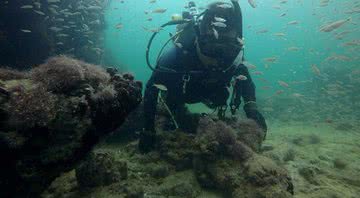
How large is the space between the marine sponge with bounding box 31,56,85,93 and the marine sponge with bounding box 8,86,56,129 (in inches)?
8.7

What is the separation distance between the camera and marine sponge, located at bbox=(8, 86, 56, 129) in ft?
11.0

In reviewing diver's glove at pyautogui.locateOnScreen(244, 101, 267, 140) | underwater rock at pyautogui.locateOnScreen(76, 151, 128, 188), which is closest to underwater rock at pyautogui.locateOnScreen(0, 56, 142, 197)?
underwater rock at pyautogui.locateOnScreen(76, 151, 128, 188)

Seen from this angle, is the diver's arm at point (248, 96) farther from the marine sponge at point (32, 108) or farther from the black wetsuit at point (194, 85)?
the marine sponge at point (32, 108)

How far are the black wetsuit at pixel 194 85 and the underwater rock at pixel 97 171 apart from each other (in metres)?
2.28

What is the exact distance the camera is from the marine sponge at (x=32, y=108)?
11.0ft

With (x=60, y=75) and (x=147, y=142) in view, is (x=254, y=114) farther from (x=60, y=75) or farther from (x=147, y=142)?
(x=60, y=75)

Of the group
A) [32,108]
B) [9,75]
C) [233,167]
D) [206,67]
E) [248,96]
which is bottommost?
[233,167]

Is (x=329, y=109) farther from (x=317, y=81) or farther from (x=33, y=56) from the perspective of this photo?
(x=33, y=56)

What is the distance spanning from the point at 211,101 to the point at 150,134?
1637 mm

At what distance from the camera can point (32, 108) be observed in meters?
3.47

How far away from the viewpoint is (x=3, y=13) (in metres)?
11.0

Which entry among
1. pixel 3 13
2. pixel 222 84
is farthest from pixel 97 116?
pixel 3 13

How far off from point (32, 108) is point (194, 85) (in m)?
4.10

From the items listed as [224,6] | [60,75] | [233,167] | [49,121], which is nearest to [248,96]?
[224,6]
